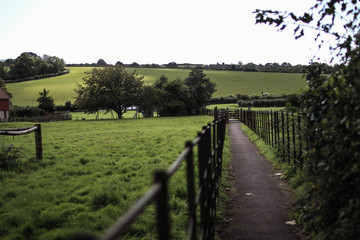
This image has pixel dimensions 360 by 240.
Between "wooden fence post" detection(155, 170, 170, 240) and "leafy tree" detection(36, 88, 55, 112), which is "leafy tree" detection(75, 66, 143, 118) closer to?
"leafy tree" detection(36, 88, 55, 112)

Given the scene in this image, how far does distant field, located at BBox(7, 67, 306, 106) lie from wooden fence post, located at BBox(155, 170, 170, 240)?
81270 millimetres

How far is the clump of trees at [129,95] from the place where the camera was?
5038cm

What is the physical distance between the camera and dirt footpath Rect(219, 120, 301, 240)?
4.50 meters

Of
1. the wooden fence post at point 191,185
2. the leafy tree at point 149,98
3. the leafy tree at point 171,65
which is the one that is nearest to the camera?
the wooden fence post at point 191,185

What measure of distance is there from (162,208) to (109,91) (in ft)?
168

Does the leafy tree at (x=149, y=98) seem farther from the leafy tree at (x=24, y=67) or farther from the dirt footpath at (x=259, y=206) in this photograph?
the leafy tree at (x=24, y=67)

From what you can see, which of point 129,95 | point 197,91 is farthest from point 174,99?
point 129,95

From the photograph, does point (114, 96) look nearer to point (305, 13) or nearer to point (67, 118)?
point (67, 118)

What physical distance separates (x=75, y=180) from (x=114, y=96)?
145ft

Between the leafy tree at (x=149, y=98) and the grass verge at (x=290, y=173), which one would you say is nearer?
the grass verge at (x=290, y=173)

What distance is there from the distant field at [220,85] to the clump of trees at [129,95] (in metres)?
29.3

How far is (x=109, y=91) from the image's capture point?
168ft

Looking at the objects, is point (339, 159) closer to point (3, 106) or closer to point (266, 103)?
point (3, 106)

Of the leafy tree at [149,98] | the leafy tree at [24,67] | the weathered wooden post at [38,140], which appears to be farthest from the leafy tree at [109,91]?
the leafy tree at [24,67]
